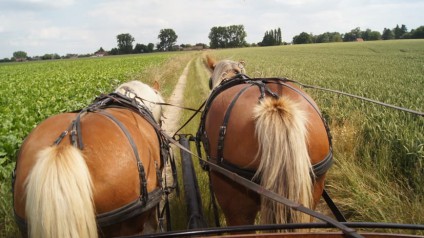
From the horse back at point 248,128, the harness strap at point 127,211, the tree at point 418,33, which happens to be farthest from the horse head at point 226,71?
the tree at point 418,33

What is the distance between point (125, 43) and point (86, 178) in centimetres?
10896

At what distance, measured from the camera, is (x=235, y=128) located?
2.55 metres

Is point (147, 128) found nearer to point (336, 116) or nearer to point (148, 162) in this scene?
point (148, 162)

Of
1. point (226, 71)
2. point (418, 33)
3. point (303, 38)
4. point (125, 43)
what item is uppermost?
point (125, 43)

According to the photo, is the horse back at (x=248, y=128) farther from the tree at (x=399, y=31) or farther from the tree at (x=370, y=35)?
the tree at (x=370, y=35)

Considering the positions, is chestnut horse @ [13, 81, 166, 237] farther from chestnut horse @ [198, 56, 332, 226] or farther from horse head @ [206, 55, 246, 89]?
horse head @ [206, 55, 246, 89]

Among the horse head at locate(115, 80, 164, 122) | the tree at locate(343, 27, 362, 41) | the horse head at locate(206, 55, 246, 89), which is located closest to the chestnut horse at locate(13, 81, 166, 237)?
the horse head at locate(115, 80, 164, 122)

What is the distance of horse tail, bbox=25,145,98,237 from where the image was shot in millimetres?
1798

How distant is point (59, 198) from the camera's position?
5.95 ft

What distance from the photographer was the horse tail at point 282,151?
7.57 feet

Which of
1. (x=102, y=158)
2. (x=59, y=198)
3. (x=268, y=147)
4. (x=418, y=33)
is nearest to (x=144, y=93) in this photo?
(x=102, y=158)

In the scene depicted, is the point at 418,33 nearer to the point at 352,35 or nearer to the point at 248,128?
the point at 352,35

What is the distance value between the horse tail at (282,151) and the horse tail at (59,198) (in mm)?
1240

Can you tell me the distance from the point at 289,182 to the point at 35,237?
1.71 meters
